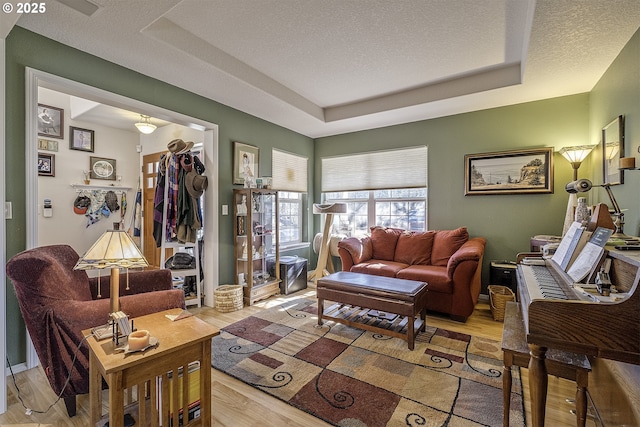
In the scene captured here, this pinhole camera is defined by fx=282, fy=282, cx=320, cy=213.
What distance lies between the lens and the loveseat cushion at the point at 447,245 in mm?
3480

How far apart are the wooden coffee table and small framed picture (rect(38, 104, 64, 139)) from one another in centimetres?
442

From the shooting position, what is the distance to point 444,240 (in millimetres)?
3576

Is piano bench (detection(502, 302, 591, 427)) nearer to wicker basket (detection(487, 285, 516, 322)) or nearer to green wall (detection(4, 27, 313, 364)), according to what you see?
wicker basket (detection(487, 285, 516, 322))

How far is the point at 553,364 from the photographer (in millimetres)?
1314

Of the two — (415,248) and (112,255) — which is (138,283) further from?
(415,248)

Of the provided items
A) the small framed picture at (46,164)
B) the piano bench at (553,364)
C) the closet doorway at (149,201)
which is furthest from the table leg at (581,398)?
the small framed picture at (46,164)

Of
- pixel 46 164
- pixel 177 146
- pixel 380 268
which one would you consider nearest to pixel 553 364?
pixel 380 268

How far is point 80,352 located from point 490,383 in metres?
2.48

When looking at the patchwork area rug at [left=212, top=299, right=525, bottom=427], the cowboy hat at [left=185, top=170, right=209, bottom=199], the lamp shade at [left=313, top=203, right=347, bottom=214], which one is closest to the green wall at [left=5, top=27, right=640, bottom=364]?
the cowboy hat at [left=185, top=170, right=209, bottom=199]

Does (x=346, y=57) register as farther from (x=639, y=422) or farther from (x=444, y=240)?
(x=639, y=422)

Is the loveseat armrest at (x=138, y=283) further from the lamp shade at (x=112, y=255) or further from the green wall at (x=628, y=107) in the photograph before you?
the green wall at (x=628, y=107)

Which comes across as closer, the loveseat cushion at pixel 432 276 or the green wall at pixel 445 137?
the green wall at pixel 445 137

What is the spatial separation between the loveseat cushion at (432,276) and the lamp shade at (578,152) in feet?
5.78

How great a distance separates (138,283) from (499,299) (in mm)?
3413
